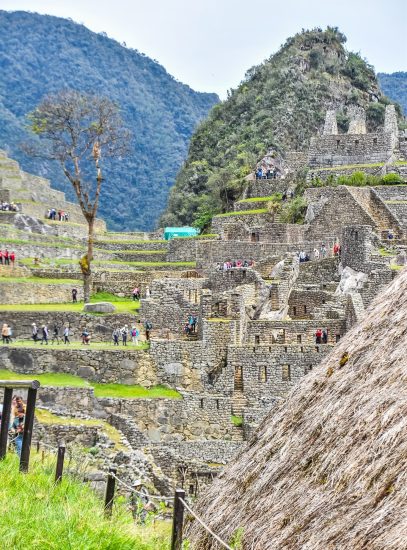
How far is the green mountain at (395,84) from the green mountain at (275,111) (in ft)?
213

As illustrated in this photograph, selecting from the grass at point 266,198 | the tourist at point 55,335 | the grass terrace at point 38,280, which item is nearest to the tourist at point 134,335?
the tourist at point 55,335

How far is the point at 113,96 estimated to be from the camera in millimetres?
103875

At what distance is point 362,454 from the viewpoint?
7.43m

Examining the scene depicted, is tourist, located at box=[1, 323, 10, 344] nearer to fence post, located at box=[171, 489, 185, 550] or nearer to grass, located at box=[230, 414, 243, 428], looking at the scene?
grass, located at box=[230, 414, 243, 428]

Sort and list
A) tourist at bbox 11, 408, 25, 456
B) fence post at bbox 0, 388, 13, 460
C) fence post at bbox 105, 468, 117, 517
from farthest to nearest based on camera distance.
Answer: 1. tourist at bbox 11, 408, 25, 456
2. fence post at bbox 0, 388, 13, 460
3. fence post at bbox 105, 468, 117, 517

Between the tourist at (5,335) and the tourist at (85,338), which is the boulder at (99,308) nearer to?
the tourist at (85,338)

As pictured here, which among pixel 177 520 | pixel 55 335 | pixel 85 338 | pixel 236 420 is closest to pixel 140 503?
pixel 177 520

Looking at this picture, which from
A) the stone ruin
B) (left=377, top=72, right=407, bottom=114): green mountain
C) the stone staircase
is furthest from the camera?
(left=377, top=72, right=407, bottom=114): green mountain

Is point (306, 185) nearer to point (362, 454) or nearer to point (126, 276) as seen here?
point (126, 276)

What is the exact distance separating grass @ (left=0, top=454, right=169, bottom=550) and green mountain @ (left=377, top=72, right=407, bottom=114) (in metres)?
135

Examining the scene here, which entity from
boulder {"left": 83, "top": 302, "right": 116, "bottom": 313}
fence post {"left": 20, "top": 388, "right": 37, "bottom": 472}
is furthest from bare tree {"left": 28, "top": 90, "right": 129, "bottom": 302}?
fence post {"left": 20, "top": 388, "right": 37, "bottom": 472}

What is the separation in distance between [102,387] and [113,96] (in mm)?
82819

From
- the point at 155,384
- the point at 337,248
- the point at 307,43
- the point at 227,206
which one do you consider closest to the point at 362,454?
the point at 155,384

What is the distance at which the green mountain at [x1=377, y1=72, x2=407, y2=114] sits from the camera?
459ft
